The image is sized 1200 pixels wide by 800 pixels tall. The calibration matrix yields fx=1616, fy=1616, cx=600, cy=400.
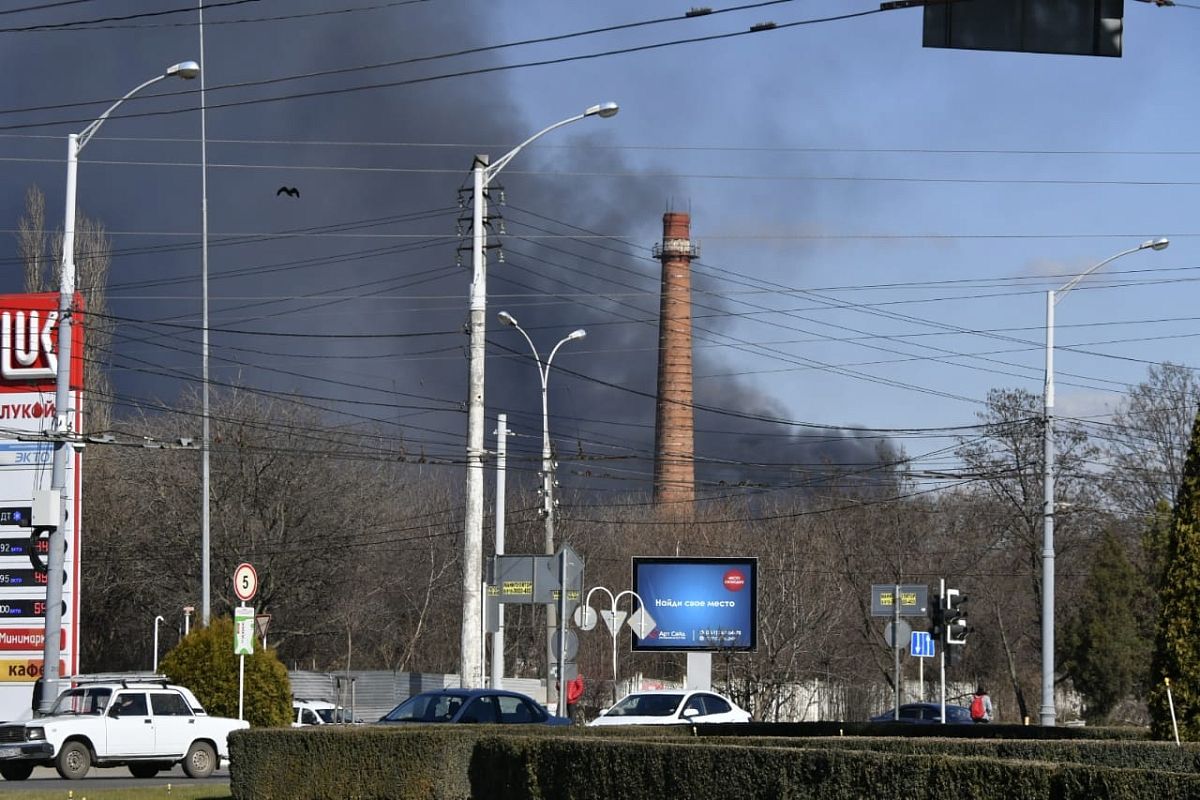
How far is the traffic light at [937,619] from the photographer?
3608 cm

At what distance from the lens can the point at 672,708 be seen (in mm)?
31594

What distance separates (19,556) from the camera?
40406mm

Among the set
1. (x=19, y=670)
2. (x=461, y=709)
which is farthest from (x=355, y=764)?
(x=19, y=670)

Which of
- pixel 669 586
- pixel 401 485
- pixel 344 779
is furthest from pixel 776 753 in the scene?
pixel 401 485

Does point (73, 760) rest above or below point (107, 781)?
above

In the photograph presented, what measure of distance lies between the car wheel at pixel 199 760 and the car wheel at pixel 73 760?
2076mm

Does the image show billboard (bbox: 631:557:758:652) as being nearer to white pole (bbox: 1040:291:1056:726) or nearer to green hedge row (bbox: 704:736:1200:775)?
white pole (bbox: 1040:291:1056:726)

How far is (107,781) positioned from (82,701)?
219 cm

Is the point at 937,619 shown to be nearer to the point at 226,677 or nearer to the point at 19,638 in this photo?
the point at 226,677

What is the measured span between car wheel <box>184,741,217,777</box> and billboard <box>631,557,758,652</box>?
19.4 m

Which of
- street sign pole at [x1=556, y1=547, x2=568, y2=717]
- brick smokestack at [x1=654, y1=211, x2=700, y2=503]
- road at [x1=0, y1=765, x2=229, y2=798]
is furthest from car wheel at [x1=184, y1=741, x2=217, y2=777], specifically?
brick smokestack at [x1=654, y1=211, x2=700, y2=503]

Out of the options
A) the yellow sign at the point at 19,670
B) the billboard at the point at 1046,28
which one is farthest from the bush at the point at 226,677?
the billboard at the point at 1046,28

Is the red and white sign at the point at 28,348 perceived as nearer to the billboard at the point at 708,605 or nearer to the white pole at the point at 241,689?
the white pole at the point at 241,689

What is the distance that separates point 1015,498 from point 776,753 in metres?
54.2
